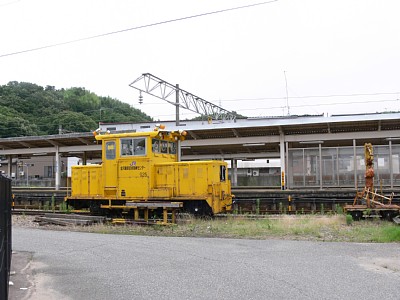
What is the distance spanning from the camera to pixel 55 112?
286ft

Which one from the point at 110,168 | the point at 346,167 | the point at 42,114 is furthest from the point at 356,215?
the point at 42,114

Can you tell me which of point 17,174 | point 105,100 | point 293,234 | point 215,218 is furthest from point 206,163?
point 105,100

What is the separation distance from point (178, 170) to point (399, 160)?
1081cm

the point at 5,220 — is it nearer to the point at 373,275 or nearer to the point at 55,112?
the point at 373,275

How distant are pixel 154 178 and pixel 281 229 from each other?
559cm

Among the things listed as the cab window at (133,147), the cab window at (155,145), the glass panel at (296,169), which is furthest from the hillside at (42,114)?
the cab window at (155,145)

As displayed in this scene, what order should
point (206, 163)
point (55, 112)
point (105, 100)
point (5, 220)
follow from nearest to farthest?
point (5, 220) → point (206, 163) → point (55, 112) → point (105, 100)

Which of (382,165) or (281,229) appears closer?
(281,229)

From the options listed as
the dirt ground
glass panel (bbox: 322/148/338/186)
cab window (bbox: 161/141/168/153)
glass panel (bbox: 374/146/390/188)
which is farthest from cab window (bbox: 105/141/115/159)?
glass panel (bbox: 374/146/390/188)

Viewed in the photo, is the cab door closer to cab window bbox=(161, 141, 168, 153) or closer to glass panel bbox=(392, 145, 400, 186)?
cab window bbox=(161, 141, 168, 153)

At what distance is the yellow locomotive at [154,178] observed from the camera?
51.8 ft

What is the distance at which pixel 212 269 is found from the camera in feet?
25.5

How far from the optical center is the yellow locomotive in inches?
621

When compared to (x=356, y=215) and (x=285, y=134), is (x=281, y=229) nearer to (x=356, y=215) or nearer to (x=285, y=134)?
(x=356, y=215)
